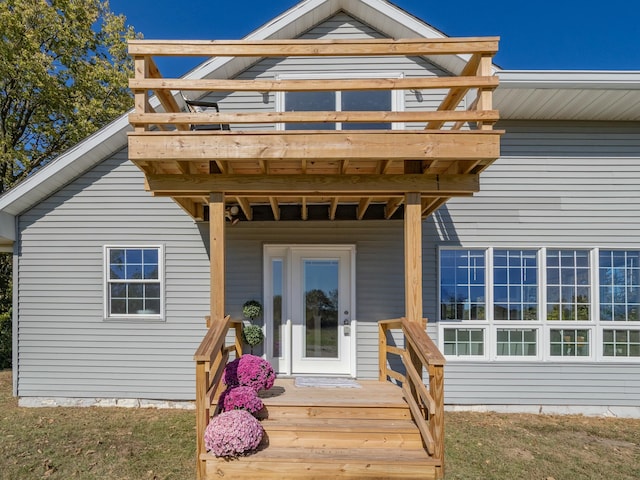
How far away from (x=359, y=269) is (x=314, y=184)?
7.23 feet

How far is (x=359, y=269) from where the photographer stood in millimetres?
5918

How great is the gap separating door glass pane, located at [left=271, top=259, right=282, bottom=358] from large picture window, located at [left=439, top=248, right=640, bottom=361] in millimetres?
2478

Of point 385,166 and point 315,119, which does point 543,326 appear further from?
point 315,119

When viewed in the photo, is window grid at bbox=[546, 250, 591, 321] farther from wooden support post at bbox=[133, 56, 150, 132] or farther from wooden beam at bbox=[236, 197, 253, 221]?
wooden support post at bbox=[133, 56, 150, 132]

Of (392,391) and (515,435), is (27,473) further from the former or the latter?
(515,435)

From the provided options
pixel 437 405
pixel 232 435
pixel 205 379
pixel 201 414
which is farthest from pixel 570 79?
pixel 201 414

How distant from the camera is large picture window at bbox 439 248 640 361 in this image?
5.84 m

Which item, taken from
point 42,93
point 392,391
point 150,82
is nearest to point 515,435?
point 392,391

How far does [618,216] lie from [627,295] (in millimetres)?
1215

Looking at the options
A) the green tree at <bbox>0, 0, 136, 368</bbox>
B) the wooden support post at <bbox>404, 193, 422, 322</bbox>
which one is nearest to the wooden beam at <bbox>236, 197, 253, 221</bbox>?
the wooden support post at <bbox>404, 193, 422, 322</bbox>

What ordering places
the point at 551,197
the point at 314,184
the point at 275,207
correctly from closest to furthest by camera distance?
the point at 314,184 → the point at 275,207 → the point at 551,197

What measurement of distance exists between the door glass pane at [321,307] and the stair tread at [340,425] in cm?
209

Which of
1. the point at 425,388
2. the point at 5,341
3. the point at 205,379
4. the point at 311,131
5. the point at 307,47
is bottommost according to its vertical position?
the point at 5,341

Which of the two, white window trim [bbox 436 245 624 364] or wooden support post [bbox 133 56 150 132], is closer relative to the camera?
wooden support post [bbox 133 56 150 132]
